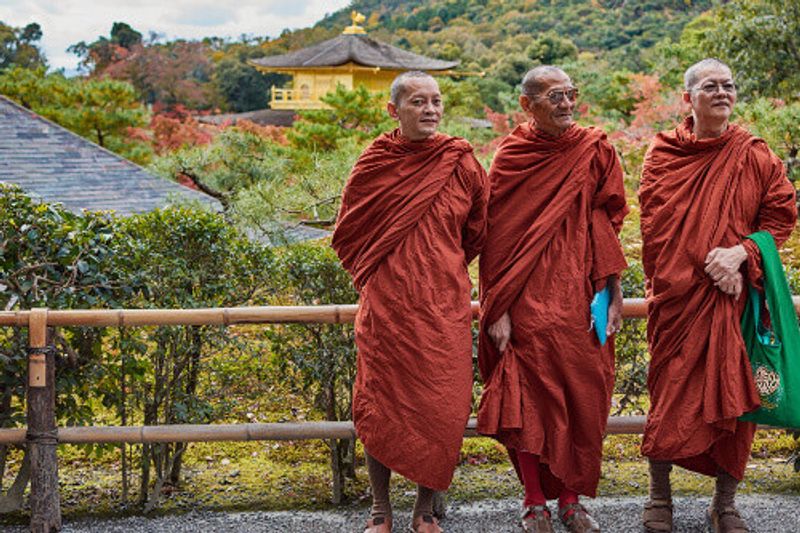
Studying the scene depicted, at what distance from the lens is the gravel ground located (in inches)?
145

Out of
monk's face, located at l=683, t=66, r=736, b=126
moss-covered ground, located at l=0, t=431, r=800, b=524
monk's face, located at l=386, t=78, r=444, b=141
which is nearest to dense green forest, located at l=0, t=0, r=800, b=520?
moss-covered ground, located at l=0, t=431, r=800, b=524

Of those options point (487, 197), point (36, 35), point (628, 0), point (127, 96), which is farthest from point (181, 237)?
point (628, 0)

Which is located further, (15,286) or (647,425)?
(15,286)

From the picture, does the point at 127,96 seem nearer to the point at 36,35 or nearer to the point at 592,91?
the point at 592,91

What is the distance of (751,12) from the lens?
13273 millimetres

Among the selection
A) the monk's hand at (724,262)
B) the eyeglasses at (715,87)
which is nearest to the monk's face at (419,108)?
the eyeglasses at (715,87)

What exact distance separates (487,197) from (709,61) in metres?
0.89

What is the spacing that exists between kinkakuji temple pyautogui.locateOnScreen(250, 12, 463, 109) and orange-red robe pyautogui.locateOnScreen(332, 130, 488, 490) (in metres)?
24.5

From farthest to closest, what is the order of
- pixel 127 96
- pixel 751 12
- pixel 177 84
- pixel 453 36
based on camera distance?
pixel 453 36, pixel 177 84, pixel 127 96, pixel 751 12

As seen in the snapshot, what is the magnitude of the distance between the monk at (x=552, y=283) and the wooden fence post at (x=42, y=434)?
1519 mm

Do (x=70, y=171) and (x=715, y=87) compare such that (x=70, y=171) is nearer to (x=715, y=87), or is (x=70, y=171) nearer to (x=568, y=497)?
(x=568, y=497)

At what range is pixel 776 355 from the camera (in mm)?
3365

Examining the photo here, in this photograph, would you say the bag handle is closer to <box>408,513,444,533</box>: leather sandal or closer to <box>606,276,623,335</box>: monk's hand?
<box>606,276,623,335</box>: monk's hand

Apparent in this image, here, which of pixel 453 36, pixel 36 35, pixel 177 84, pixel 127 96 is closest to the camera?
pixel 127 96
